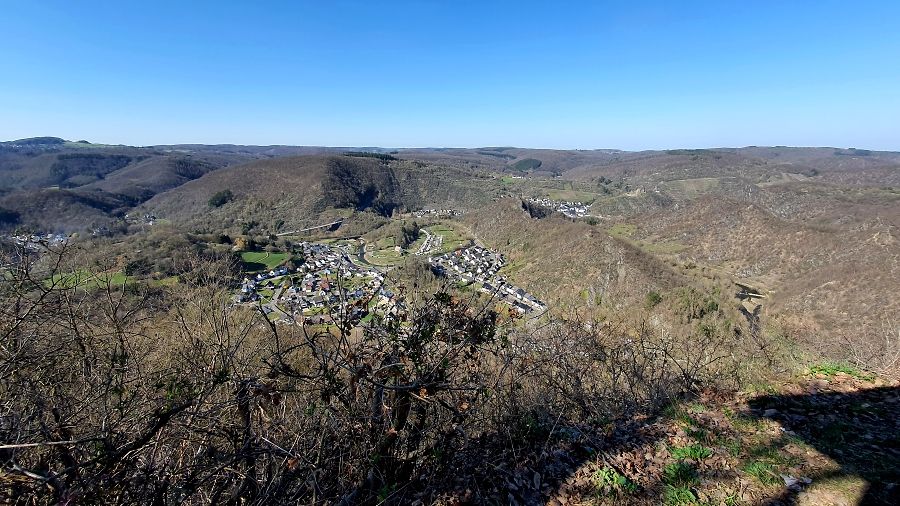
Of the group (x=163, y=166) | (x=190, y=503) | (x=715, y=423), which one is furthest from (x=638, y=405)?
(x=163, y=166)

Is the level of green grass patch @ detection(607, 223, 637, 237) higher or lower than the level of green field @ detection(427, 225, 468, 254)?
higher

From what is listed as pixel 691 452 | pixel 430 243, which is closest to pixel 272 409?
pixel 691 452

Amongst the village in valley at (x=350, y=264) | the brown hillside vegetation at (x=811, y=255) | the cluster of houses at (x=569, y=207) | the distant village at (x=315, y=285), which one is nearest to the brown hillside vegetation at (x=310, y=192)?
the cluster of houses at (x=569, y=207)

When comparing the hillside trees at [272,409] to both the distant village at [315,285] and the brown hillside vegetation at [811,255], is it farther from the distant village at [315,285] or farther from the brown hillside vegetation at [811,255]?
the brown hillside vegetation at [811,255]

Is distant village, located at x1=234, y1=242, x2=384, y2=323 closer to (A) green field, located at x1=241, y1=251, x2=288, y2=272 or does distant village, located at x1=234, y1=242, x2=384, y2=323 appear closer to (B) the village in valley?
(B) the village in valley

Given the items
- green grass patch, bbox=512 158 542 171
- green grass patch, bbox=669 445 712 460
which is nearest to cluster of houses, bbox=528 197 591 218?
green grass patch, bbox=669 445 712 460

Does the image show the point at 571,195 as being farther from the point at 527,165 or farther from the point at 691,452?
the point at 691,452

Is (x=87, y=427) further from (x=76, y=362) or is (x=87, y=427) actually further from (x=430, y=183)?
(x=430, y=183)
